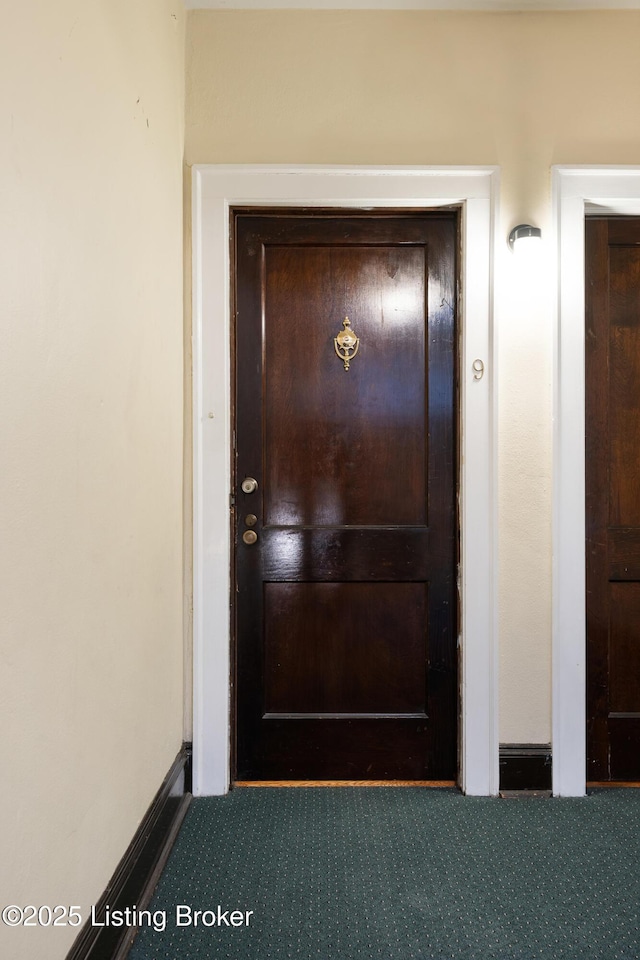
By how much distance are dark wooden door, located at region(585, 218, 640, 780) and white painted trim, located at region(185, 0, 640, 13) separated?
0.69 m

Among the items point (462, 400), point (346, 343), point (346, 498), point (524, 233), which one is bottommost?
point (346, 498)

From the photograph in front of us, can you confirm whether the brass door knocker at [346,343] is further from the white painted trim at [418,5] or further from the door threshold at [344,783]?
the door threshold at [344,783]

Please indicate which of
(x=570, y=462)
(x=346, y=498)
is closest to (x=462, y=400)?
(x=570, y=462)

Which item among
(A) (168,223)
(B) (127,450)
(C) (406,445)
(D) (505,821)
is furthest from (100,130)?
(D) (505,821)

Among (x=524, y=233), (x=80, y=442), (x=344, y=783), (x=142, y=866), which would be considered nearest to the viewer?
(x=80, y=442)

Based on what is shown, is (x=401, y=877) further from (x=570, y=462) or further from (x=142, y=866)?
(x=570, y=462)

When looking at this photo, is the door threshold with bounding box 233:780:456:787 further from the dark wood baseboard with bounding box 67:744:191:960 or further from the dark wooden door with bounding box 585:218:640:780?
the dark wooden door with bounding box 585:218:640:780

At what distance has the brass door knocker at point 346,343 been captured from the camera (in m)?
2.16

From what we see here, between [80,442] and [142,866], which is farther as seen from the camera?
[142,866]

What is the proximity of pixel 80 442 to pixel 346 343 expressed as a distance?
1.18m

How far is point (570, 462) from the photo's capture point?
2096 mm

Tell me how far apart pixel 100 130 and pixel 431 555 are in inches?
62.6

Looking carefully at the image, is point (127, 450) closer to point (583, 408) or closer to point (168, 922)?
point (168, 922)

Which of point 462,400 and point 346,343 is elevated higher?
point 346,343
